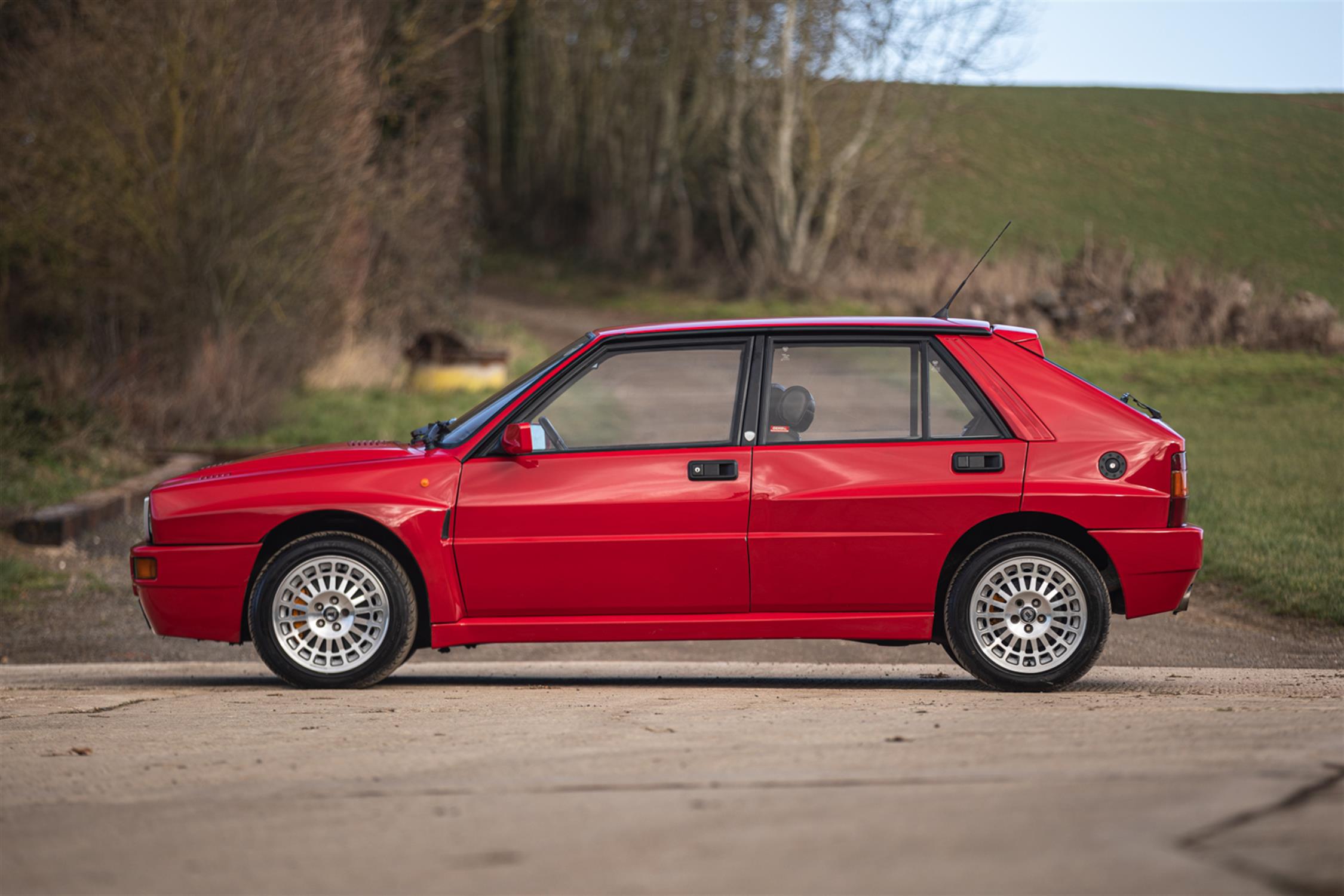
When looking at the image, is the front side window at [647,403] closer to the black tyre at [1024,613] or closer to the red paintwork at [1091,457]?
the red paintwork at [1091,457]

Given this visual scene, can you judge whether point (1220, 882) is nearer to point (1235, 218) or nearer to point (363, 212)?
point (363, 212)

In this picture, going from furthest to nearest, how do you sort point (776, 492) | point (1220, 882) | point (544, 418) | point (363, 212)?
point (363, 212)
point (544, 418)
point (776, 492)
point (1220, 882)

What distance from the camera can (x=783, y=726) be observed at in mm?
5516

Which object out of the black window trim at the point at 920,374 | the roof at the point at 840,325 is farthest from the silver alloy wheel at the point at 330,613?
the black window trim at the point at 920,374

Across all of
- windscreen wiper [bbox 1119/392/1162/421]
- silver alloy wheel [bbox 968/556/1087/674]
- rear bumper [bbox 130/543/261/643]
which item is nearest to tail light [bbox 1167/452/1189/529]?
windscreen wiper [bbox 1119/392/1162/421]

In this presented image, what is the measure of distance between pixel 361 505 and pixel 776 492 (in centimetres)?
192

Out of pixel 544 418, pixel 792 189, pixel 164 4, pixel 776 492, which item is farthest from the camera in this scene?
pixel 792 189

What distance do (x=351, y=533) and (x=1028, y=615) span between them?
3.17 metres

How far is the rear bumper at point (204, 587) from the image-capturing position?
6.93 metres

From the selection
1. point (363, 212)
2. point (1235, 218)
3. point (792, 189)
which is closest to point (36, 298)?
point (363, 212)

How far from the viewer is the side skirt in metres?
6.71

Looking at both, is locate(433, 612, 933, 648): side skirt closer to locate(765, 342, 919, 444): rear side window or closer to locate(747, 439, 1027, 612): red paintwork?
locate(747, 439, 1027, 612): red paintwork

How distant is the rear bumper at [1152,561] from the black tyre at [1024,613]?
0.13m

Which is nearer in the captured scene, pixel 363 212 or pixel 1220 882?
pixel 1220 882
